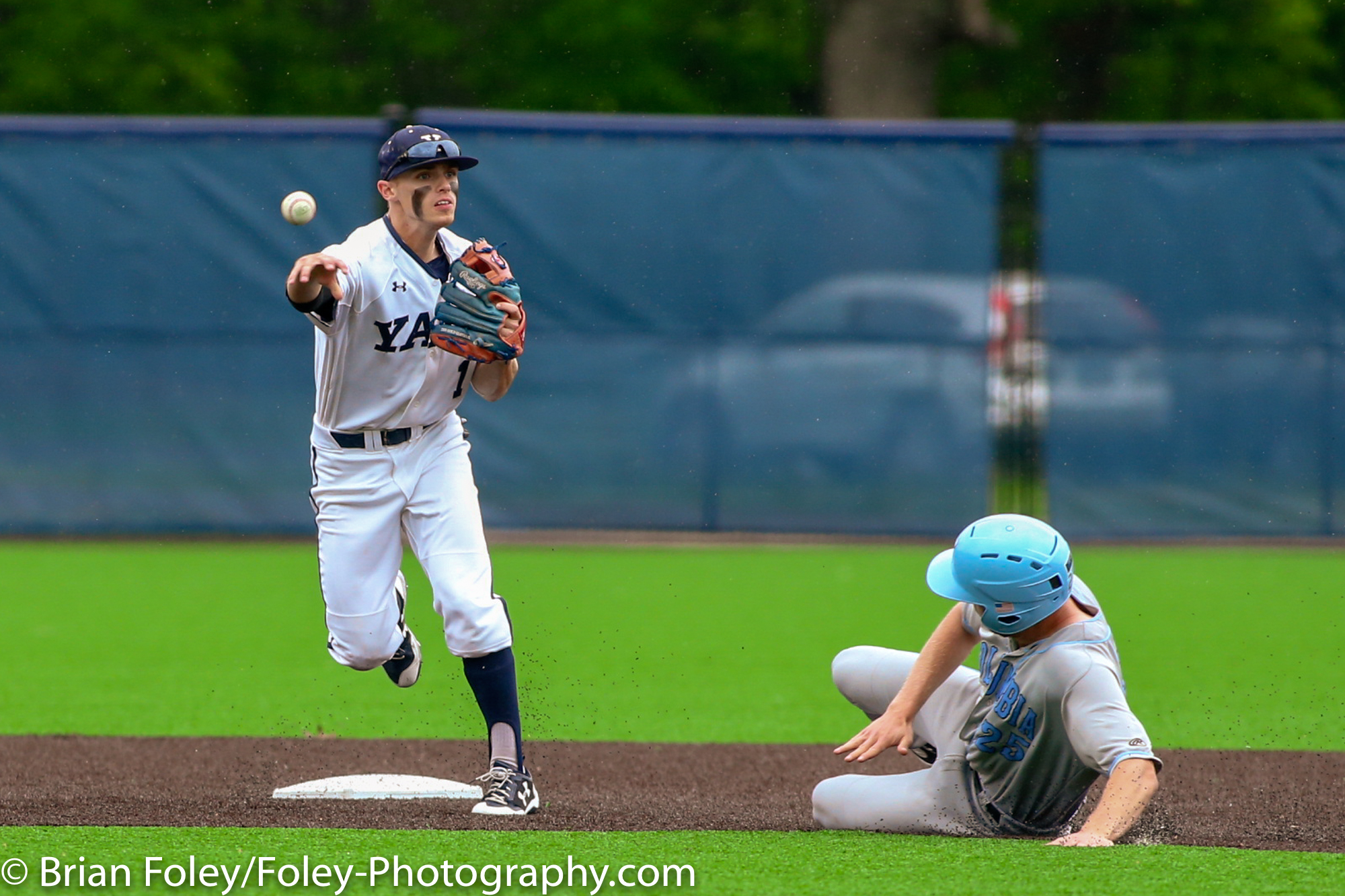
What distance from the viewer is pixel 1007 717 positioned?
13.2ft

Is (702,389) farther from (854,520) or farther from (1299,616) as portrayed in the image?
(1299,616)

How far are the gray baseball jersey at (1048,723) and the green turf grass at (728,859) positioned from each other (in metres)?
0.21

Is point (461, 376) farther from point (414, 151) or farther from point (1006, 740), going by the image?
point (1006, 740)

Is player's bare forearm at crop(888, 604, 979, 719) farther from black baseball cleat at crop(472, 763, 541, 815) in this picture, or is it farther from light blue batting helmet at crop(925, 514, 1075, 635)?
black baseball cleat at crop(472, 763, 541, 815)

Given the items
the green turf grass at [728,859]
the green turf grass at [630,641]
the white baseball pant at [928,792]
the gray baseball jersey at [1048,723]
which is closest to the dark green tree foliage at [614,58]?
the green turf grass at [630,641]

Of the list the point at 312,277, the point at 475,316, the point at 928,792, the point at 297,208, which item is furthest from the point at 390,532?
the point at 928,792

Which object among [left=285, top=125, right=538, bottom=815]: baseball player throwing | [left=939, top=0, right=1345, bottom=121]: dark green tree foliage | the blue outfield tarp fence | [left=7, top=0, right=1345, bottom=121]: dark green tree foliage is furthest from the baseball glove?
[left=939, top=0, right=1345, bottom=121]: dark green tree foliage

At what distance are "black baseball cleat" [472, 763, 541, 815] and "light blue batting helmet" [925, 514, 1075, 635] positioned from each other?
4.27 ft

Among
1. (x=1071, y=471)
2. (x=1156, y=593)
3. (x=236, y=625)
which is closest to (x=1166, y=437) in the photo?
(x=1071, y=471)

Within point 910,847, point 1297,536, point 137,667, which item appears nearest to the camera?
point 910,847

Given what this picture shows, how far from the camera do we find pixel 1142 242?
10.2 m

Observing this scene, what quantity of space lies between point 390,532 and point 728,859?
1.60 meters

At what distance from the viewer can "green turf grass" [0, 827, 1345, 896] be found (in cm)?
346

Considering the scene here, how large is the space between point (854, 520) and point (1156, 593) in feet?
6.76
